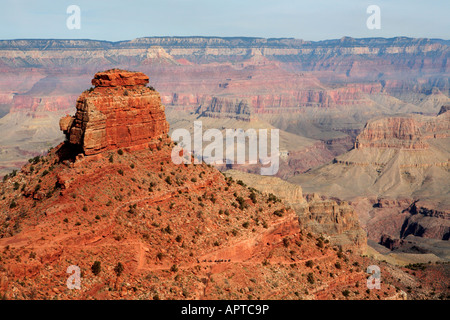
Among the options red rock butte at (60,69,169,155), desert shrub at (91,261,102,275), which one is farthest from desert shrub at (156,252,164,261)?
red rock butte at (60,69,169,155)

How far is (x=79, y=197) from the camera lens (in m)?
37.1

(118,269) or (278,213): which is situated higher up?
(278,213)

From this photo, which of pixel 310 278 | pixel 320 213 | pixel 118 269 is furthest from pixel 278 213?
pixel 320 213

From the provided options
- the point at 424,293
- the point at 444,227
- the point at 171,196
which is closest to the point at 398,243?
the point at 444,227

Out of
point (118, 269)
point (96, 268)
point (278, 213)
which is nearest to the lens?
point (96, 268)

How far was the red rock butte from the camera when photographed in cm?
3928

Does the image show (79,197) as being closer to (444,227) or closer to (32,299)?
(32,299)

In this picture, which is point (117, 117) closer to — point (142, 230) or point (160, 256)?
point (142, 230)

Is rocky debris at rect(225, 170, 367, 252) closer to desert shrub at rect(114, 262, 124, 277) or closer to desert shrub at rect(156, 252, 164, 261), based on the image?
desert shrub at rect(156, 252, 164, 261)

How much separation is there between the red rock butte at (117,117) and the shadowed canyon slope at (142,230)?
0.30ft

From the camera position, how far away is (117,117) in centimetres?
4084

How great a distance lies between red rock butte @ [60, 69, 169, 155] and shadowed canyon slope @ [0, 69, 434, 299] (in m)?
0.09

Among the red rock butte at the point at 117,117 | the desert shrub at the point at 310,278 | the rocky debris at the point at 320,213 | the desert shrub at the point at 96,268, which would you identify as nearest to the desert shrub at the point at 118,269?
the desert shrub at the point at 96,268

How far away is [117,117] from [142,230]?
8.26 m
